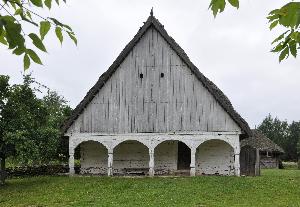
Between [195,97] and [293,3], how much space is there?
24.2m

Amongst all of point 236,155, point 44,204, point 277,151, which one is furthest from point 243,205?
point 277,151

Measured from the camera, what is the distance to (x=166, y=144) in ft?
94.6

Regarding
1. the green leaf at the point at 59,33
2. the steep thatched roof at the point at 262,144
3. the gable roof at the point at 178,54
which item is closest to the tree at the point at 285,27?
the green leaf at the point at 59,33

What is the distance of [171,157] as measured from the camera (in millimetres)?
28547

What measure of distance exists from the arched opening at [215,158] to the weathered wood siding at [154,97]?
2.16m

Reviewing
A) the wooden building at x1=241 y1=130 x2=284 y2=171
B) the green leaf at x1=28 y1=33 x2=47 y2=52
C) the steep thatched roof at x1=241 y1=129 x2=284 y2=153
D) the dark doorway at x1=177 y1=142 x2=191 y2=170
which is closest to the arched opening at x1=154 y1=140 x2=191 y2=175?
the dark doorway at x1=177 y1=142 x2=191 y2=170

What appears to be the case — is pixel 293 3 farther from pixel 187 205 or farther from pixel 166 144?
pixel 166 144

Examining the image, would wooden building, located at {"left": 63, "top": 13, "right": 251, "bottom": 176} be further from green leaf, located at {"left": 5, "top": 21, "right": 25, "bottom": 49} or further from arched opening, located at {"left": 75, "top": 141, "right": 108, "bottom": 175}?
green leaf, located at {"left": 5, "top": 21, "right": 25, "bottom": 49}

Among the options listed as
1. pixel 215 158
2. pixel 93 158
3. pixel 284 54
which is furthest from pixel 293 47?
pixel 93 158

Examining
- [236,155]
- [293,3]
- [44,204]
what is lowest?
[44,204]

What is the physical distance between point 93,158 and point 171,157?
4836 mm

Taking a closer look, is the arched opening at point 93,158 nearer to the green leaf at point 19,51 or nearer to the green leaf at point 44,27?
the green leaf at point 44,27

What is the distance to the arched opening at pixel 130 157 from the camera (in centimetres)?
2838

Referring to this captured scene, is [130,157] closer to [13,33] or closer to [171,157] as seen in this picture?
[171,157]
